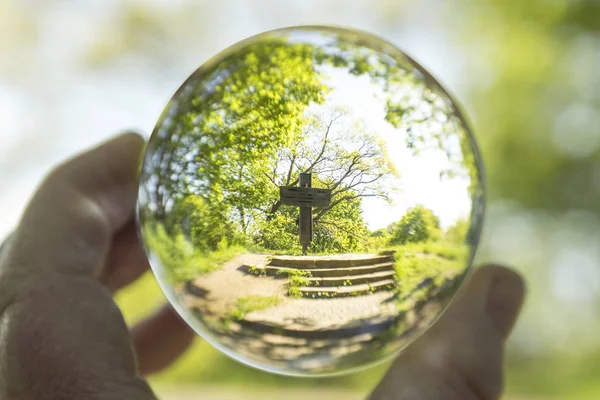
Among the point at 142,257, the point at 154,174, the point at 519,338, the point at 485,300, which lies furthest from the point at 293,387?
the point at 154,174

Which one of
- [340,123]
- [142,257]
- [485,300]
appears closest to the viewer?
[340,123]

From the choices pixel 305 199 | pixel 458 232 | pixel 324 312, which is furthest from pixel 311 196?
pixel 458 232

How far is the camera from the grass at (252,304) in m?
1.00

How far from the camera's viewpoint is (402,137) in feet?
3.21

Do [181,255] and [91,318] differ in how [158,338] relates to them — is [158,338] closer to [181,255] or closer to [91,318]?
[91,318]

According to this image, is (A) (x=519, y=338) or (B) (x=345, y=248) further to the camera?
(A) (x=519, y=338)

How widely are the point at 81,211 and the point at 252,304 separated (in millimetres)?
572

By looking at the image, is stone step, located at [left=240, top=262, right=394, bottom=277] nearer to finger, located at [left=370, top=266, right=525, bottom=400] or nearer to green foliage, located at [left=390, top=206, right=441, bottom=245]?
green foliage, located at [left=390, top=206, right=441, bottom=245]

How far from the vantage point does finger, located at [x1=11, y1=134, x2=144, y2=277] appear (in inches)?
48.1

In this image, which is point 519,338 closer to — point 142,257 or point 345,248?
point 142,257

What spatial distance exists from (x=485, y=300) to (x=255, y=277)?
611mm

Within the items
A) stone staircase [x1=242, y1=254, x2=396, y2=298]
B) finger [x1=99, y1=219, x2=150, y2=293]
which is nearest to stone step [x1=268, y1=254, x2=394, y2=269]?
stone staircase [x1=242, y1=254, x2=396, y2=298]

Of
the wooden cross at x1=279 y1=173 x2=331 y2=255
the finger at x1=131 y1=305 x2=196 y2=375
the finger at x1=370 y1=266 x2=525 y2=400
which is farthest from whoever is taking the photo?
the finger at x1=131 y1=305 x2=196 y2=375

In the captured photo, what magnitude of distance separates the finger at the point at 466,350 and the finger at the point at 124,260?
0.82 m
